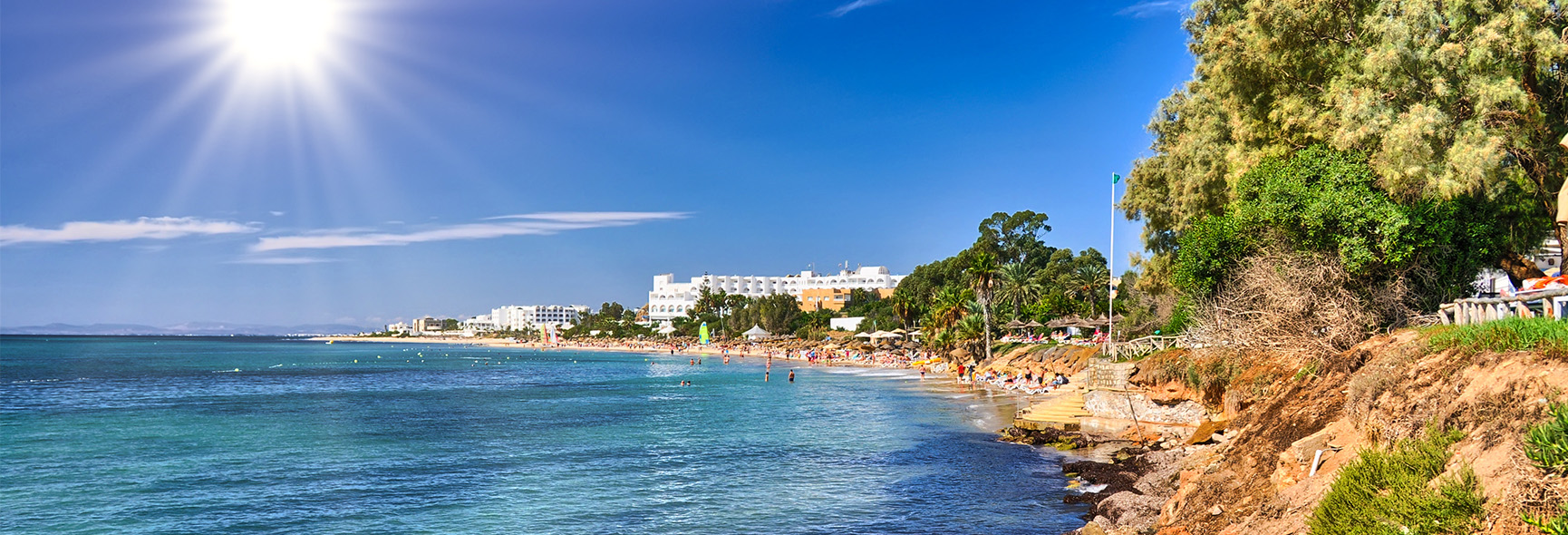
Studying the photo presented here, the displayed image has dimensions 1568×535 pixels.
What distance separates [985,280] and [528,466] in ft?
152

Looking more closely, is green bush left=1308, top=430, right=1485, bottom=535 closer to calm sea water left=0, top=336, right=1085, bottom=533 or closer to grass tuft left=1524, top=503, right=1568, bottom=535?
grass tuft left=1524, top=503, right=1568, bottom=535

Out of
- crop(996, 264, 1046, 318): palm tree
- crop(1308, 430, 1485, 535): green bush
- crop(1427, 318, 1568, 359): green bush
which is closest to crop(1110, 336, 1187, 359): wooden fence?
crop(1427, 318, 1568, 359): green bush

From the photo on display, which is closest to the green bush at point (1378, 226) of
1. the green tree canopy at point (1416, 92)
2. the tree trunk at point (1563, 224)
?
the green tree canopy at point (1416, 92)

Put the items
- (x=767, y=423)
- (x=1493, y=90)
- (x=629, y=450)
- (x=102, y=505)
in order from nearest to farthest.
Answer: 1. (x=1493, y=90)
2. (x=102, y=505)
3. (x=629, y=450)
4. (x=767, y=423)

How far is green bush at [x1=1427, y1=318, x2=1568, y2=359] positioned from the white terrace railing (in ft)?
3.76

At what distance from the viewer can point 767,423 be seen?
38.9m

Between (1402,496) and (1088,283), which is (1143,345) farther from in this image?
(1088,283)

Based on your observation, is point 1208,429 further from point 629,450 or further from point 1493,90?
point 629,450

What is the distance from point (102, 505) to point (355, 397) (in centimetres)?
3746

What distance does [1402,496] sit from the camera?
387 inches

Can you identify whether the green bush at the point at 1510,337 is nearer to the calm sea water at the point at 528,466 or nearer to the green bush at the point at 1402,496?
the green bush at the point at 1402,496

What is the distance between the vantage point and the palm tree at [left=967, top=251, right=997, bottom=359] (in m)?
67.3

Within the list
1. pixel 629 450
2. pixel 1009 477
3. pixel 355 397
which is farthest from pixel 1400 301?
pixel 355 397

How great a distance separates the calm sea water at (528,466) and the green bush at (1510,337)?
24.7ft
